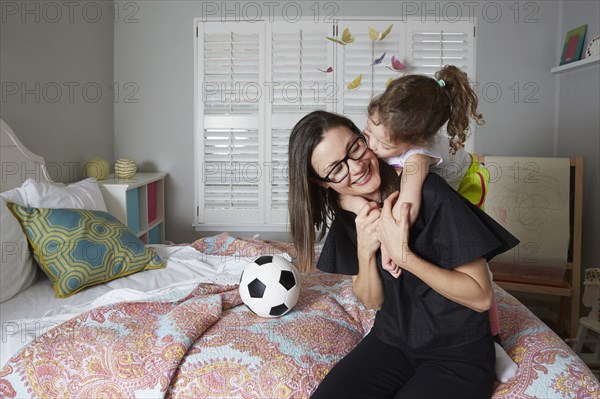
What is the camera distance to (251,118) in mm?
3748

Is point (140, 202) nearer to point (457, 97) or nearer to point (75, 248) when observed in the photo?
point (75, 248)

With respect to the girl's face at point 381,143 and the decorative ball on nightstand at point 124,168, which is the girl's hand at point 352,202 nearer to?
the girl's face at point 381,143

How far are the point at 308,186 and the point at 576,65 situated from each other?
246 cm

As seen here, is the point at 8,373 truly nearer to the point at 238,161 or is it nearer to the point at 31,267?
the point at 31,267

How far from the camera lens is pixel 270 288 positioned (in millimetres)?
1753

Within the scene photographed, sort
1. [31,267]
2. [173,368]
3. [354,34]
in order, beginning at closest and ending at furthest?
[173,368], [31,267], [354,34]

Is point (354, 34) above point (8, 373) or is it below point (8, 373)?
above

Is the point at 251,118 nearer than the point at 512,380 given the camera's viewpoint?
No

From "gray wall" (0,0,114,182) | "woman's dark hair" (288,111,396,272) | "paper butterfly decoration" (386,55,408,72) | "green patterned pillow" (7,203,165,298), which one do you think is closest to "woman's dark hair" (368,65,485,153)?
"woman's dark hair" (288,111,396,272)

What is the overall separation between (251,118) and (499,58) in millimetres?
1687

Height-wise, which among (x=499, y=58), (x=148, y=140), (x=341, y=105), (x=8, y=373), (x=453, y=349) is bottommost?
(x=8, y=373)

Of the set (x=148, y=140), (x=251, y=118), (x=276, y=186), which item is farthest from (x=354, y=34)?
(x=148, y=140)

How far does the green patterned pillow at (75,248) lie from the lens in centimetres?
208

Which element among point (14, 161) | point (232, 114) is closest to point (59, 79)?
point (14, 161)
